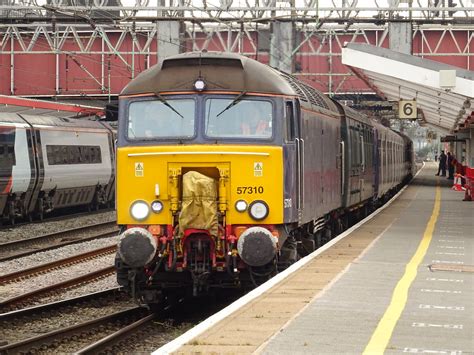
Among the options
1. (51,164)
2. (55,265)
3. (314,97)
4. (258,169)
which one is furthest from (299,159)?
(51,164)

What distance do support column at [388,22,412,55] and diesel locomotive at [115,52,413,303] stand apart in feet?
67.6

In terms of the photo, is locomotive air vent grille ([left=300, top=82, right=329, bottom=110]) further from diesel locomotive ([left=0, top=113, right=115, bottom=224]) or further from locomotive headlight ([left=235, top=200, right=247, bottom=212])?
diesel locomotive ([left=0, top=113, right=115, bottom=224])

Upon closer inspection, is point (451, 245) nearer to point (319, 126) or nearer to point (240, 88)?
point (319, 126)

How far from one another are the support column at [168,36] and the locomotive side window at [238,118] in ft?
64.1

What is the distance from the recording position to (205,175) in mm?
12414

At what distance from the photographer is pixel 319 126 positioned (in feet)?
52.6

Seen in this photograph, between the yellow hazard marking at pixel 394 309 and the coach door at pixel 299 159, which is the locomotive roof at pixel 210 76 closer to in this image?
the coach door at pixel 299 159

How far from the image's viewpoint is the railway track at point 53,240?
68.5 feet

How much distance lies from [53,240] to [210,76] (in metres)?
11.7

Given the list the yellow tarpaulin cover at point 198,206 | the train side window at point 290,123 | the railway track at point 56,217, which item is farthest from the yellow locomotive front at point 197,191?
the railway track at point 56,217

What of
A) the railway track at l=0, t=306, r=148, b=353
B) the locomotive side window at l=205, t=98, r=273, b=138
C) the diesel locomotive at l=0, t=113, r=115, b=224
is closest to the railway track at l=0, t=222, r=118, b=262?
A: the diesel locomotive at l=0, t=113, r=115, b=224

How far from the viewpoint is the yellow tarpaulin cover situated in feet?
39.7

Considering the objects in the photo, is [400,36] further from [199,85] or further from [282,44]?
[199,85]

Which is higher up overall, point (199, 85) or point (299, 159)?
point (199, 85)
